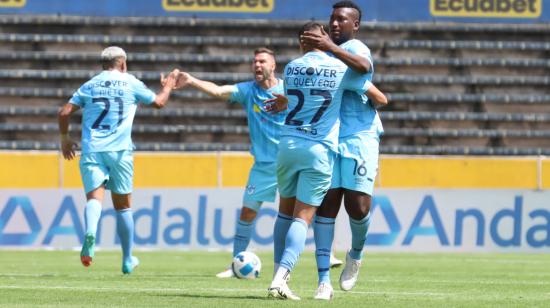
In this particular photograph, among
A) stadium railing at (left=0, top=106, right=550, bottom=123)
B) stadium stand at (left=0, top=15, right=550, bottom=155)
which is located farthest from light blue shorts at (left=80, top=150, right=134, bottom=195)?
stadium railing at (left=0, top=106, right=550, bottom=123)

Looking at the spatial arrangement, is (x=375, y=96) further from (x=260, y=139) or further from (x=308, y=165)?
(x=260, y=139)

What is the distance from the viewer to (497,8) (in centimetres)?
2375

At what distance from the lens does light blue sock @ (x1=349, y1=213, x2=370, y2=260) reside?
29.6 ft

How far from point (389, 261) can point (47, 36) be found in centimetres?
1005

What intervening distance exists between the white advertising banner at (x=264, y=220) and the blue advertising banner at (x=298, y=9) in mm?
5873

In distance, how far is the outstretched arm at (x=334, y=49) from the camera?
315 inches

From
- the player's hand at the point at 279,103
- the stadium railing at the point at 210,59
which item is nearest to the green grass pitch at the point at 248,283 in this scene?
the player's hand at the point at 279,103

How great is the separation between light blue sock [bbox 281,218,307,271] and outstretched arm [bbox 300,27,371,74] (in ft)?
3.55

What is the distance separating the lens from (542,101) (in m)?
23.4

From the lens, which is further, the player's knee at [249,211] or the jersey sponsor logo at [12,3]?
the jersey sponsor logo at [12,3]

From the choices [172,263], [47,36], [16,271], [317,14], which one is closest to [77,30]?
[47,36]

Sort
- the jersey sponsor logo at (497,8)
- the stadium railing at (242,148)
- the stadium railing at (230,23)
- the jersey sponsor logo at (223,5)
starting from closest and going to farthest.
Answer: the stadium railing at (242,148), the stadium railing at (230,23), the jersey sponsor logo at (223,5), the jersey sponsor logo at (497,8)

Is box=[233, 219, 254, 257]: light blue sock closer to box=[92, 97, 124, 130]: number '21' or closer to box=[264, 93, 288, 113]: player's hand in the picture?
box=[92, 97, 124, 130]: number '21'

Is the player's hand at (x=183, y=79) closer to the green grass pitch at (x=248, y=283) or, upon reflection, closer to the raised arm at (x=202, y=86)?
the raised arm at (x=202, y=86)
